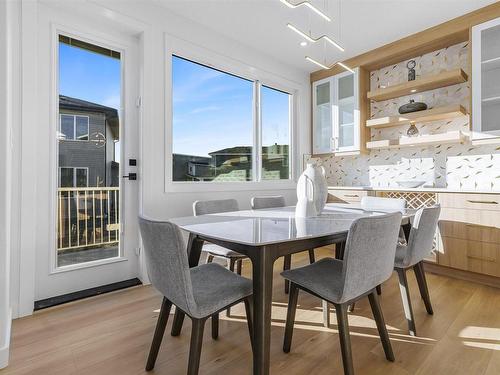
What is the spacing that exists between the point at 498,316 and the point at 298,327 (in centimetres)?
145

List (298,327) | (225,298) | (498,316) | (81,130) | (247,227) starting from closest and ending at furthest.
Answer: (225,298), (247,227), (298,327), (498,316), (81,130)

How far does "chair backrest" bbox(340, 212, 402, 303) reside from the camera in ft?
3.90

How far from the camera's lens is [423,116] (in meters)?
3.09

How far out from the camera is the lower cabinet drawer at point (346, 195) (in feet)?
11.5

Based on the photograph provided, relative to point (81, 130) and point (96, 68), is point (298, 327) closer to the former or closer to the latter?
point (81, 130)

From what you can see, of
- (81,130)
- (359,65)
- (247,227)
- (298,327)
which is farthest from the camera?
(359,65)

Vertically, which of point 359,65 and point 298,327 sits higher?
point 359,65

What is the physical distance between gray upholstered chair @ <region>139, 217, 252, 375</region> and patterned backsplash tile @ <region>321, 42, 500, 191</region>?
2947 mm

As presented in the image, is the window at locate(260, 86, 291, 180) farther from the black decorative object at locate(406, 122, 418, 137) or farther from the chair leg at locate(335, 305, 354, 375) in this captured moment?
the chair leg at locate(335, 305, 354, 375)

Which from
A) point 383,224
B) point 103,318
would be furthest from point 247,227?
point 103,318

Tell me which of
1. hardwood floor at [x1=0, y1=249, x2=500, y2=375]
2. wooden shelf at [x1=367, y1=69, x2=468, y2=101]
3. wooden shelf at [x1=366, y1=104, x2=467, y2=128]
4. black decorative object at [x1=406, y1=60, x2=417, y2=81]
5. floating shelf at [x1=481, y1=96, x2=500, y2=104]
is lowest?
hardwood floor at [x1=0, y1=249, x2=500, y2=375]

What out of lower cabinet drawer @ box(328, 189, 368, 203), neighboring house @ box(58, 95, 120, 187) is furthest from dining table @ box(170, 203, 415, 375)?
lower cabinet drawer @ box(328, 189, 368, 203)

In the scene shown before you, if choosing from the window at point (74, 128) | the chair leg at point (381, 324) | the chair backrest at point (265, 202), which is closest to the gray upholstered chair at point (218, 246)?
the chair backrest at point (265, 202)

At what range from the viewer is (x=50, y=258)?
85.7 inches
